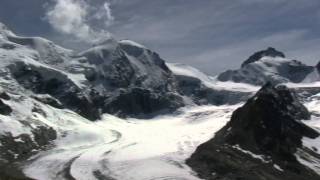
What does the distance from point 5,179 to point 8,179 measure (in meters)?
1.06

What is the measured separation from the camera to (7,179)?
7180 inches

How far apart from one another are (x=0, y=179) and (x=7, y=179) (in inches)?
210

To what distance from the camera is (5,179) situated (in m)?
182

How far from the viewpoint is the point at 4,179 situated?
18112cm

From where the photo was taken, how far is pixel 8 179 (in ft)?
599

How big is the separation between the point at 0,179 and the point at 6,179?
518cm

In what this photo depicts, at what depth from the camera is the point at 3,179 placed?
180750 millimetres

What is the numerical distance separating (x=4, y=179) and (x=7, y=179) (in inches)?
53.4

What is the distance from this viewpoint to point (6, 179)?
182250mm

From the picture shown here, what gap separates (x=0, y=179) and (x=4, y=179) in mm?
4034

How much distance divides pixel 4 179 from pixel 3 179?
1.37 feet

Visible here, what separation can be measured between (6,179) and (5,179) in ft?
1.72

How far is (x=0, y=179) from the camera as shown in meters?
177
